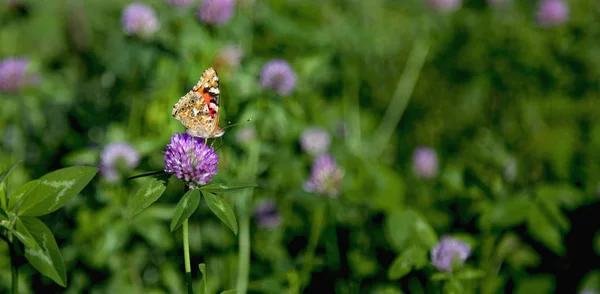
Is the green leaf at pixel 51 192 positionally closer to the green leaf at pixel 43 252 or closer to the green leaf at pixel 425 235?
the green leaf at pixel 43 252

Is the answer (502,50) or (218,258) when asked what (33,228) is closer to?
(218,258)

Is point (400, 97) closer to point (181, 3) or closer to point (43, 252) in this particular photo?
point (181, 3)

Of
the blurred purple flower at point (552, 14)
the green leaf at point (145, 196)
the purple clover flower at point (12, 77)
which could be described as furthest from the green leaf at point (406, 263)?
the blurred purple flower at point (552, 14)

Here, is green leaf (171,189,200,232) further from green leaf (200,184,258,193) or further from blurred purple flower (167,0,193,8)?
blurred purple flower (167,0,193,8)

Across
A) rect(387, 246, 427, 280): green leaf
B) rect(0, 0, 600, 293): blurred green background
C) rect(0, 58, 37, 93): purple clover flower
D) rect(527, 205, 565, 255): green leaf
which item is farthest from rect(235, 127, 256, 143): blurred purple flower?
rect(527, 205, 565, 255): green leaf

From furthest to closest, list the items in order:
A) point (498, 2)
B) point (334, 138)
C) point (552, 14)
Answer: point (498, 2) → point (552, 14) → point (334, 138)

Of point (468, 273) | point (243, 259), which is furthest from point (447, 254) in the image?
point (243, 259)
